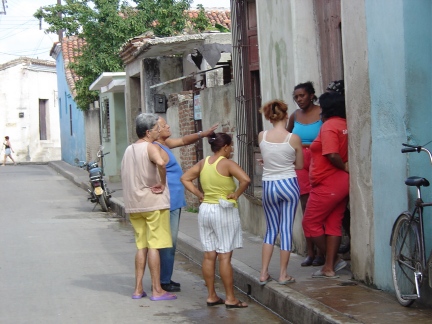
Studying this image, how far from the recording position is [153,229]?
7551mm

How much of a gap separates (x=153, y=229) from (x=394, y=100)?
2535mm

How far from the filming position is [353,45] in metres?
7.20

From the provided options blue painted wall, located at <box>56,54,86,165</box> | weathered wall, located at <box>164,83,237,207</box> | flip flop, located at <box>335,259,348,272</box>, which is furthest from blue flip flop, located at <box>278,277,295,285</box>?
blue painted wall, located at <box>56,54,86,165</box>

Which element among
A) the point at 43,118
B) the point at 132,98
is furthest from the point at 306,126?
the point at 43,118

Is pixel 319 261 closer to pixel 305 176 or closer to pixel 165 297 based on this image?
pixel 305 176

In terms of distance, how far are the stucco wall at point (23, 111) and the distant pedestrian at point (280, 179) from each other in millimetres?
40458

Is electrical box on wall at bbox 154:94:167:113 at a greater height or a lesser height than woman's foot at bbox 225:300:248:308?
greater

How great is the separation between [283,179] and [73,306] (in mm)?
2285

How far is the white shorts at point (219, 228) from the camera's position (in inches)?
280

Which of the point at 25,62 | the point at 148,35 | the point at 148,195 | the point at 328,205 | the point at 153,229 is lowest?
the point at 153,229

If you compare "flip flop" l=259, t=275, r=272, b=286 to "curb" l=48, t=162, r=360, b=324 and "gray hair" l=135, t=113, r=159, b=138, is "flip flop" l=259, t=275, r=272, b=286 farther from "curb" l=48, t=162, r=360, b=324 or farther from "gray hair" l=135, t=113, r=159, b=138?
"gray hair" l=135, t=113, r=159, b=138

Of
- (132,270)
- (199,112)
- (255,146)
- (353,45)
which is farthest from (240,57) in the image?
(353,45)

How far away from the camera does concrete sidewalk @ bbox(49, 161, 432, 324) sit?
5922 millimetres

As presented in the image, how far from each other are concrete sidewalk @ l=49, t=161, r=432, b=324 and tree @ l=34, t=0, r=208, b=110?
727 inches
